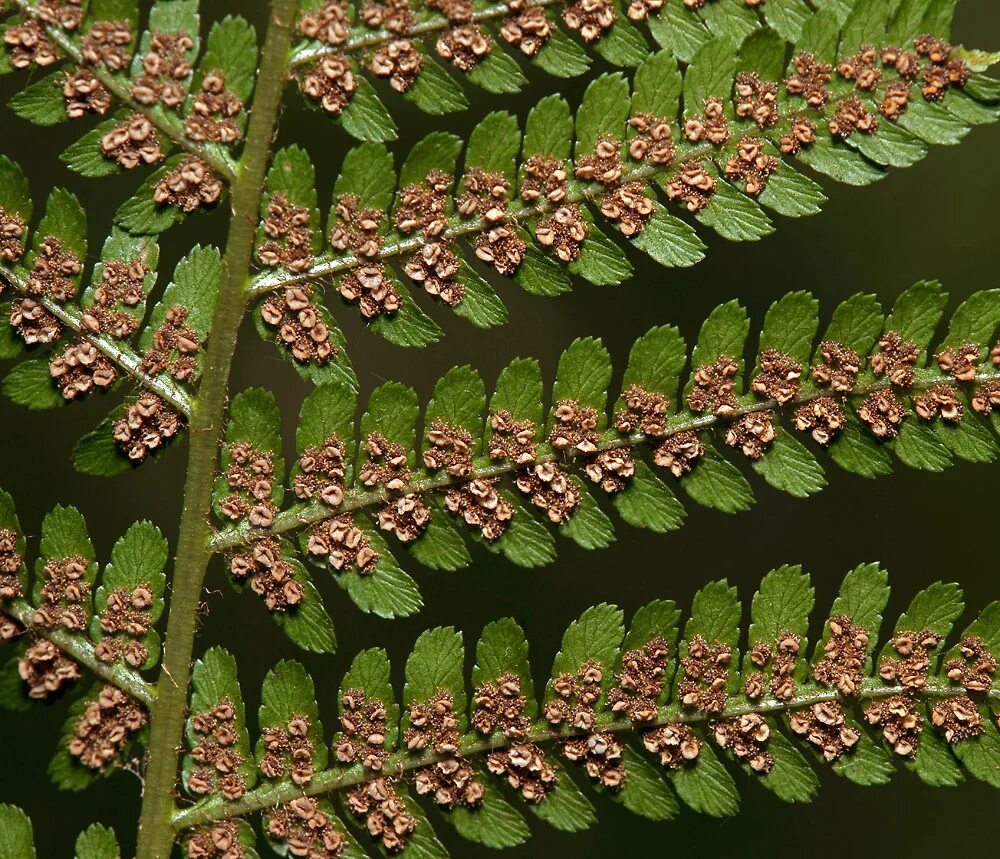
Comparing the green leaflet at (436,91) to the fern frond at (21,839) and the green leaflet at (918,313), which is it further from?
the fern frond at (21,839)

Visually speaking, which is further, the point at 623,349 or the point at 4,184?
the point at 623,349

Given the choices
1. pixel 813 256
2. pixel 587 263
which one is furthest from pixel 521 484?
pixel 813 256

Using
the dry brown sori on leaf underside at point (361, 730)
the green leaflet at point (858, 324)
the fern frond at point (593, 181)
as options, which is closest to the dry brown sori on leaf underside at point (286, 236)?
the fern frond at point (593, 181)

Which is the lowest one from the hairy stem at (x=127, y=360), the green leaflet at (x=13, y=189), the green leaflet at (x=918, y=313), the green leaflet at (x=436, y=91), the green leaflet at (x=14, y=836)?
the green leaflet at (x=14, y=836)

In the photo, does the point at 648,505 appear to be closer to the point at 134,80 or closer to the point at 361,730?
the point at 361,730

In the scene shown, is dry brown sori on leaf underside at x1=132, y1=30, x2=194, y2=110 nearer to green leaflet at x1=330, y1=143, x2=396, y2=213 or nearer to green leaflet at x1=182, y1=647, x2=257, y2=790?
green leaflet at x1=330, y1=143, x2=396, y2=213

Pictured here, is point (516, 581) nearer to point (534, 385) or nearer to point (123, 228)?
point (534, 385)
